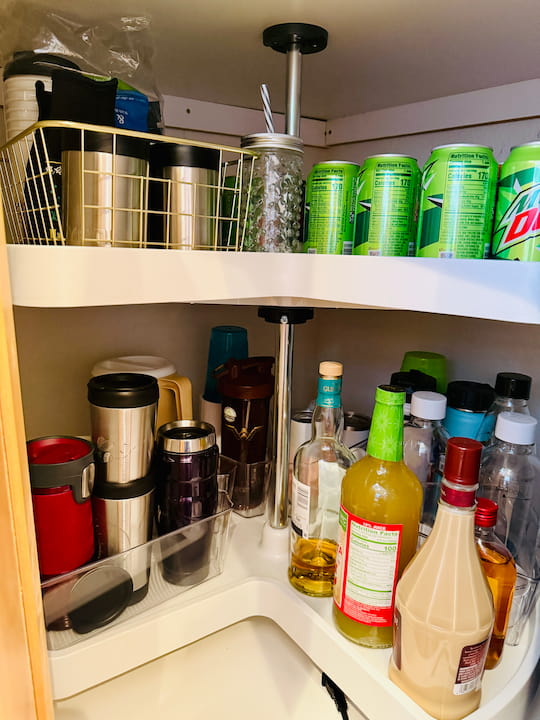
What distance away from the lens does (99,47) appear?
0.71m

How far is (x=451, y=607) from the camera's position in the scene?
54 centimetres

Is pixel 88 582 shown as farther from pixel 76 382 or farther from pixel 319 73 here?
pixel 319 73

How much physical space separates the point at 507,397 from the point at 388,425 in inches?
10.0

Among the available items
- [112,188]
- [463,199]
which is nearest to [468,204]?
[463,199]

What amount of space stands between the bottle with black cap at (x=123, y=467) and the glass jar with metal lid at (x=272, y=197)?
0.25 meters

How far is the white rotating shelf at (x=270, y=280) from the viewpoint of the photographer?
49cm

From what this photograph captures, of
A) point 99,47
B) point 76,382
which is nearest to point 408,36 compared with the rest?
point 99,47

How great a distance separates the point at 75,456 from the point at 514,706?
589 millimetres

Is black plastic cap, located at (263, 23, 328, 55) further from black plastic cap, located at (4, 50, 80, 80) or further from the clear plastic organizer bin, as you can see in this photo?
the clear plastic organizer bin

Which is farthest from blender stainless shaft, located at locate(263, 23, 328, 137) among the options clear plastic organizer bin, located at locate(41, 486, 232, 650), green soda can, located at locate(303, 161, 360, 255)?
clear plastic organizer bin, located at locate(41, 486, 232, 650)

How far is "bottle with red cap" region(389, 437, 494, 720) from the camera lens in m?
0.54

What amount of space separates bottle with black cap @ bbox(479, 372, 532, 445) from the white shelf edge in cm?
26

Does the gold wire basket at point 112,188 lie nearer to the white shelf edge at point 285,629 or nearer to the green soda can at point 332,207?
the green soda can at point 332,207

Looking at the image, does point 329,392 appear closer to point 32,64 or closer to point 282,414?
point 282,414
